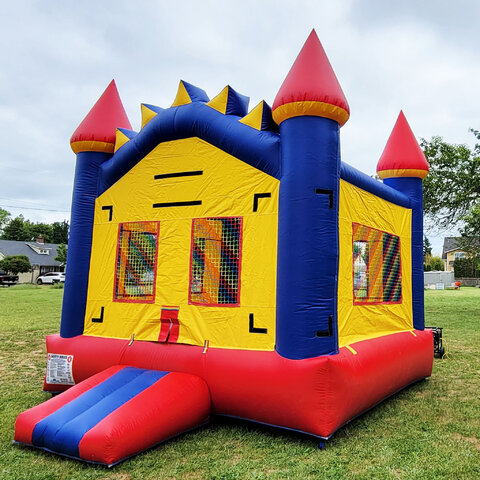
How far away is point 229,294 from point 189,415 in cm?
102

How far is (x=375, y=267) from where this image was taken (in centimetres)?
454

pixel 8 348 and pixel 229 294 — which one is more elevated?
pixel 229 294

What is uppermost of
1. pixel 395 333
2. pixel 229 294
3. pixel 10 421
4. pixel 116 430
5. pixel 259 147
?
pixel 259 147

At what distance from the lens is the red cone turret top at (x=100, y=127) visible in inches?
181

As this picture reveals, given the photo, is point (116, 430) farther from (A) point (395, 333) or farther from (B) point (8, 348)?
(B) point (8, 348)

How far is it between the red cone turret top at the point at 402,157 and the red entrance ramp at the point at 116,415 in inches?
136

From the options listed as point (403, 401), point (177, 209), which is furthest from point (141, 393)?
point (403, 401)

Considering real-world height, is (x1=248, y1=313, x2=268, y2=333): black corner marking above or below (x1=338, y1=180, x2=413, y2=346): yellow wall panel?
below

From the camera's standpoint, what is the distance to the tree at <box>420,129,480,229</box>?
1224cm

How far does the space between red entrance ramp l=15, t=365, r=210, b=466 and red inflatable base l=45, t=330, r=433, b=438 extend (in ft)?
0.62

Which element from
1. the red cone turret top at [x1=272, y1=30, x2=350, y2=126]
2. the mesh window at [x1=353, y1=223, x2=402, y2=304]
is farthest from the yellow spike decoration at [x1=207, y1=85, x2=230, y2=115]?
the mesh window at [x1=353, y1=223, x2=402, y2=304]

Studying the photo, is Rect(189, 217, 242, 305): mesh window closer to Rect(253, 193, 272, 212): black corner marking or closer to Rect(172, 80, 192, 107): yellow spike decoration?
Rect(253, 193, 272, 212): black corner marking

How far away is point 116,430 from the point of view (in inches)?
111

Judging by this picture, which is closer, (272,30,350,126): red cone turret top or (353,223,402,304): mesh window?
(272,30,350,126): red cone turret top
